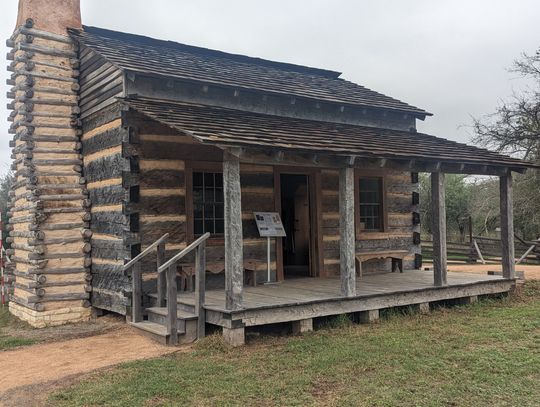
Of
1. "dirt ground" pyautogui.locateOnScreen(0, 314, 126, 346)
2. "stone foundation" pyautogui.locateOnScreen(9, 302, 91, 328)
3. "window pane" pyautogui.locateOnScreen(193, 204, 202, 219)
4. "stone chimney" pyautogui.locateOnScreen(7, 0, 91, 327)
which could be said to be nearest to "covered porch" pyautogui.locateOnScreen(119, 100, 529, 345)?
"window pane" pyautogui.locateOnScreen(193, 204, 202, 219)

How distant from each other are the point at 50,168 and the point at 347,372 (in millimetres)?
6943

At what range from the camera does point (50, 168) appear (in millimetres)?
9938

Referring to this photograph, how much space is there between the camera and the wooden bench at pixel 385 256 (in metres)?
11.1


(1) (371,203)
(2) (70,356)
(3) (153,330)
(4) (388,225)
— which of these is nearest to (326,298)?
(3) (153,330)

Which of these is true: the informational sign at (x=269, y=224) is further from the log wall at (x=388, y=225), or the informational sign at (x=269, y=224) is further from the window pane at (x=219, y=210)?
the log wall at (x=388, y=225)

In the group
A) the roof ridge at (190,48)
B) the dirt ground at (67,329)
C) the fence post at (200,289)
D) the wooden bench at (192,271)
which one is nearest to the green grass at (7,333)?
the dirt ground at (67,329)

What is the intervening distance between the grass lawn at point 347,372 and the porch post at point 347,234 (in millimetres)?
707

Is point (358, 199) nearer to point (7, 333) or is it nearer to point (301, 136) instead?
point (301, 136)

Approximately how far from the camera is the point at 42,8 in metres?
10.1

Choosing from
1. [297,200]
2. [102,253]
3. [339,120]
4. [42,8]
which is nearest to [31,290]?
[102,253]

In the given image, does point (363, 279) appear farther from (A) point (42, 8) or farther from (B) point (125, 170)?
(A) point (42, 8)

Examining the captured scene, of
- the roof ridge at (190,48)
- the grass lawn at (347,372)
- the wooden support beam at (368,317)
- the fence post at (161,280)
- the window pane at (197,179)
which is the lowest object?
the grass lawn at (347,372)

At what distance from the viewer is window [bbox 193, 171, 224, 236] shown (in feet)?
31.5

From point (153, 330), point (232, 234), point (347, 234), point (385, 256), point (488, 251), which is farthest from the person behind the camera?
point (488, 251)
